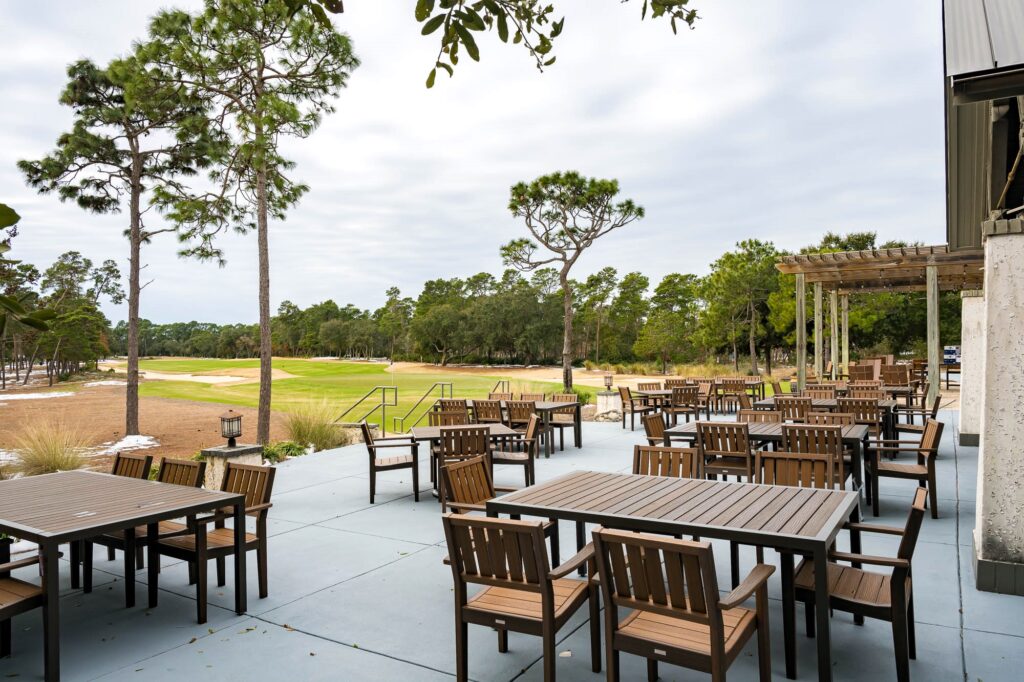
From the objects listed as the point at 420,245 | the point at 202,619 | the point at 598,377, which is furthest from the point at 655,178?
the point at 420,245

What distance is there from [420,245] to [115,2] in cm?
5470

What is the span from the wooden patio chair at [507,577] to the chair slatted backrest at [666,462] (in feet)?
6.28

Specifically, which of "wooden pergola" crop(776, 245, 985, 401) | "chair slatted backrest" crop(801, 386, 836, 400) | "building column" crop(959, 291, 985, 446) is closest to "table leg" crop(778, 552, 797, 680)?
"chair slatted backrest" crop(801, 386, 836, 400)

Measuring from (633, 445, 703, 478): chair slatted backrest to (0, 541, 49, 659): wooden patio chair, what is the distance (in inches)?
141

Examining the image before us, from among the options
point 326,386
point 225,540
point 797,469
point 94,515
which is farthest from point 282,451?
point 326,386

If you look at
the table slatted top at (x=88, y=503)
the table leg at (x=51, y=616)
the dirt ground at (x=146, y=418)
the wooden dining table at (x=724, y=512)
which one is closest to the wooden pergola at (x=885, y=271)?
the wooden dining table at (x=724, y=512)

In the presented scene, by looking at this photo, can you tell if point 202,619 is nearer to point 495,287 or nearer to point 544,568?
point 544,568

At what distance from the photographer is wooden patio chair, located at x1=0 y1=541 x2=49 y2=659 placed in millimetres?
3174

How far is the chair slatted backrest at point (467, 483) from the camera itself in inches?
165

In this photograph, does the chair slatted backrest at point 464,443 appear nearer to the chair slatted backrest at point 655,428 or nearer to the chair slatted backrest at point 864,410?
the chair slatted backrest at point 655,428

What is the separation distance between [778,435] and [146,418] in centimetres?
2420

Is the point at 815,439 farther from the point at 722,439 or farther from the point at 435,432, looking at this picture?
the point at 435,432

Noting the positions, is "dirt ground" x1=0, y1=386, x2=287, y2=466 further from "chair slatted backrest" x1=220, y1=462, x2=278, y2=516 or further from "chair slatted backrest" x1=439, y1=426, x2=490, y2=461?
"chair slatted backrest" x1=220, y1=462, x2=278, y2=516

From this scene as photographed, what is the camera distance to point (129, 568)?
164 inches
